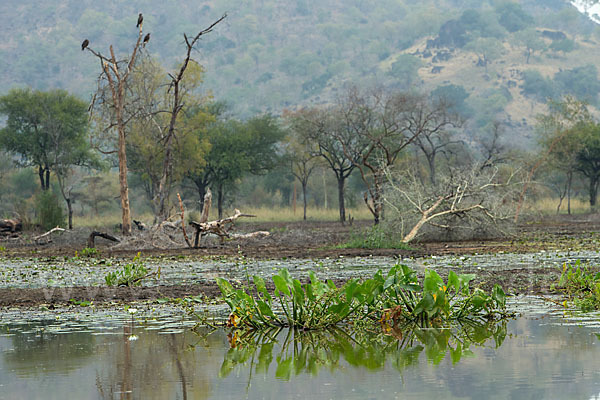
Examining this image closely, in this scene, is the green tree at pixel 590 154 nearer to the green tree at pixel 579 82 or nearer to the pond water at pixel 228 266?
the pond water at pixel 228 266

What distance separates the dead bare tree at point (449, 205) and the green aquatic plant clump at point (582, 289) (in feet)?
45.8

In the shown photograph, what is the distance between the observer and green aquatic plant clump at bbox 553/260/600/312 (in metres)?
9.73

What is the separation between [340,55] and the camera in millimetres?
180750

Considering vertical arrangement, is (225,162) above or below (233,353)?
above

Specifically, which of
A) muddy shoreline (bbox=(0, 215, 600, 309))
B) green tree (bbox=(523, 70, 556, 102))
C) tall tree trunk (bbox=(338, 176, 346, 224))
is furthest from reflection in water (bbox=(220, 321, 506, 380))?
green tree (bbox=(523, 70, 556, 102))

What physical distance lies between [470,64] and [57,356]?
5774 inches

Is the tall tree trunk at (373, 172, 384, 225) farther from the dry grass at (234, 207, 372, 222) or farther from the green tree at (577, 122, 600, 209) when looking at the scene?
the green tree at (577, 122, 600, 209)

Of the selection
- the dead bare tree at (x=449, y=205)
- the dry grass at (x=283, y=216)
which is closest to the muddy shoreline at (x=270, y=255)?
the dead bare tree at (x=449, y=205)

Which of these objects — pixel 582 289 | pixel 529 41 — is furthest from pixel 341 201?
pixel 529 41

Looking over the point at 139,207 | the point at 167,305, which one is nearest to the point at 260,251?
the point at 167,305

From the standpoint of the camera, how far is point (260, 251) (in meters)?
23.3

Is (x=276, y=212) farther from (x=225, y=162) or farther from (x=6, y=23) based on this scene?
(x=6, y=23)

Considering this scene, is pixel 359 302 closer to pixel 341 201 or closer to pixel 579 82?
pixel 341 201

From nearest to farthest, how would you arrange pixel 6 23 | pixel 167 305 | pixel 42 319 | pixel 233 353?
pixel 233 353 < pixel 42 319 < pixel 167 305 < pixel 6 23
